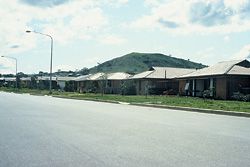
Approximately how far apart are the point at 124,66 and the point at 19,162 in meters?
149

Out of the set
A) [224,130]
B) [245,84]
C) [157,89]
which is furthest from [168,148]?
[157,89]

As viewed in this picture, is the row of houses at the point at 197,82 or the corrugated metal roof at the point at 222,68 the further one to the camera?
the corrugated metal roof at the point at 222,68

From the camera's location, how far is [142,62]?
16625 cm

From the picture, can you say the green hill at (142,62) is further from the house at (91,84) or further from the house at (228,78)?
the house at (228,78)

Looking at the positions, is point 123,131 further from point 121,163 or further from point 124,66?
point 124,66

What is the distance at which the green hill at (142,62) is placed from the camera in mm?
156750

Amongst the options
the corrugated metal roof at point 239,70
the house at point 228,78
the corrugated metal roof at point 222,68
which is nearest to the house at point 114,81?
the house at point 228,78

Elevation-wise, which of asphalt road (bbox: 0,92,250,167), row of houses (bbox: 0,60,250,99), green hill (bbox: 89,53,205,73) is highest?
green hill (bbox: 89,53,205,73)

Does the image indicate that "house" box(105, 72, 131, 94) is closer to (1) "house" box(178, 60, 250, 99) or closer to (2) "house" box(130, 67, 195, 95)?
(2) "house" box(130, 67, 195, 95)

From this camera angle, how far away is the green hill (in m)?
157

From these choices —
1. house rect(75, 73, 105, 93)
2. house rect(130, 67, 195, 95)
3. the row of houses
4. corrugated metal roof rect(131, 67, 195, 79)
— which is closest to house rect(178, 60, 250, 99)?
the row of houses

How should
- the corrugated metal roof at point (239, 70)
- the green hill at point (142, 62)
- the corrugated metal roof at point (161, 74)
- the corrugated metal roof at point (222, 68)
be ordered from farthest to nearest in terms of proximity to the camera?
the green hill at point (142, 62)
the corrugated metal roof at point (161, 74)
the corrugated metal roof at point (222, 68)
the corrugated metal roof at point (239, 70)

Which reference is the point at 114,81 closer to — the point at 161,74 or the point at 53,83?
the point at 161,74

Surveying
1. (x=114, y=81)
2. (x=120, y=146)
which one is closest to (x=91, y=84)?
(x=114, y=81)
